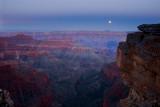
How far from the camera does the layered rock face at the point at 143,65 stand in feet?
16.8

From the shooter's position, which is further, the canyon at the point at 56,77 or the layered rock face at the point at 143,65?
the canyon at the point at 56,77

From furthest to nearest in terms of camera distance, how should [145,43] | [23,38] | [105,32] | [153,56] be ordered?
[105,32], [23,38], [145,43], [153,56]

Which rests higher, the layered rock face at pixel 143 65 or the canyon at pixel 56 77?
the layered rock face at pixel 143 65

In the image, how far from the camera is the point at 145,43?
5535 millimetres

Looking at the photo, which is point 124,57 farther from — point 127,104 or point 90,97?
point 90,97

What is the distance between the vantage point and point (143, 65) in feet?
18.6

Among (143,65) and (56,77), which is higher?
(143,65)

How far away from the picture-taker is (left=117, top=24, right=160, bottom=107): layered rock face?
5.13 metres

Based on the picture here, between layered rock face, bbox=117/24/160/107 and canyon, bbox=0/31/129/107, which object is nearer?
layered rock face, bbox=117/24/160/107

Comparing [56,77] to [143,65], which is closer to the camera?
[143,65]

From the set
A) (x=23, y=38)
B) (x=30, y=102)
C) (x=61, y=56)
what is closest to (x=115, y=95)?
(x=30, y=102)

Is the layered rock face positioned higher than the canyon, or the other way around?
the layered rock face

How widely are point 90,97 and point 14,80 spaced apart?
14749 millimetres

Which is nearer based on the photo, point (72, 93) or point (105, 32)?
point (72, 93)
